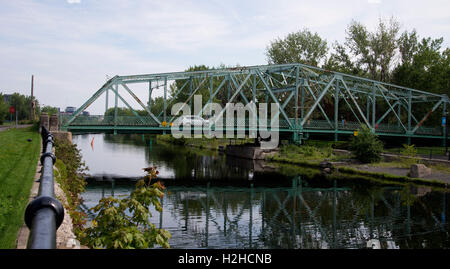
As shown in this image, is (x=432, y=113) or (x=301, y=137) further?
(x=432, y=113)

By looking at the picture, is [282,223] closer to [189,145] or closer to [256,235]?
[256,235]

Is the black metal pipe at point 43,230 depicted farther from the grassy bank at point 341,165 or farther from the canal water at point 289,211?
the grassy bank at point 341,165

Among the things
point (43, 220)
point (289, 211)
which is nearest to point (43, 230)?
point (43, 220)

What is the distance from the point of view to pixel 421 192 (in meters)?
28.3

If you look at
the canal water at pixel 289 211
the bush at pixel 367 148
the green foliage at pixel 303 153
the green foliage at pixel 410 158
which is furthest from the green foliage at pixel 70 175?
the green foliage at pixel 410 158

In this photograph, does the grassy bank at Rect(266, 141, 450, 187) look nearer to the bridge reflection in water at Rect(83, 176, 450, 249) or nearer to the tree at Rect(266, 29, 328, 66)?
the bridge reflection in water at Rect(83, 176, 450, 249)

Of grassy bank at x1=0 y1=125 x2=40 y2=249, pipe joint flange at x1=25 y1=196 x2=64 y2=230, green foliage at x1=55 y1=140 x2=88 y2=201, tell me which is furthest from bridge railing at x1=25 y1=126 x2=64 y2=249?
green foliage at x1=55 y1=140 x2=88 y2=201

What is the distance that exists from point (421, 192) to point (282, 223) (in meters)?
14.7

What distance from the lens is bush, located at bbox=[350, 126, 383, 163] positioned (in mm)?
41875

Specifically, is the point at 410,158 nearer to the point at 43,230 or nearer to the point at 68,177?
the point at 68,177

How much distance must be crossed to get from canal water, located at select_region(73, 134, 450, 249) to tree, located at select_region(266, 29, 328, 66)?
139 ft

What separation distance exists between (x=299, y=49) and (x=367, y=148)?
3872cm

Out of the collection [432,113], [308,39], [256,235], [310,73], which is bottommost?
[256,235]
